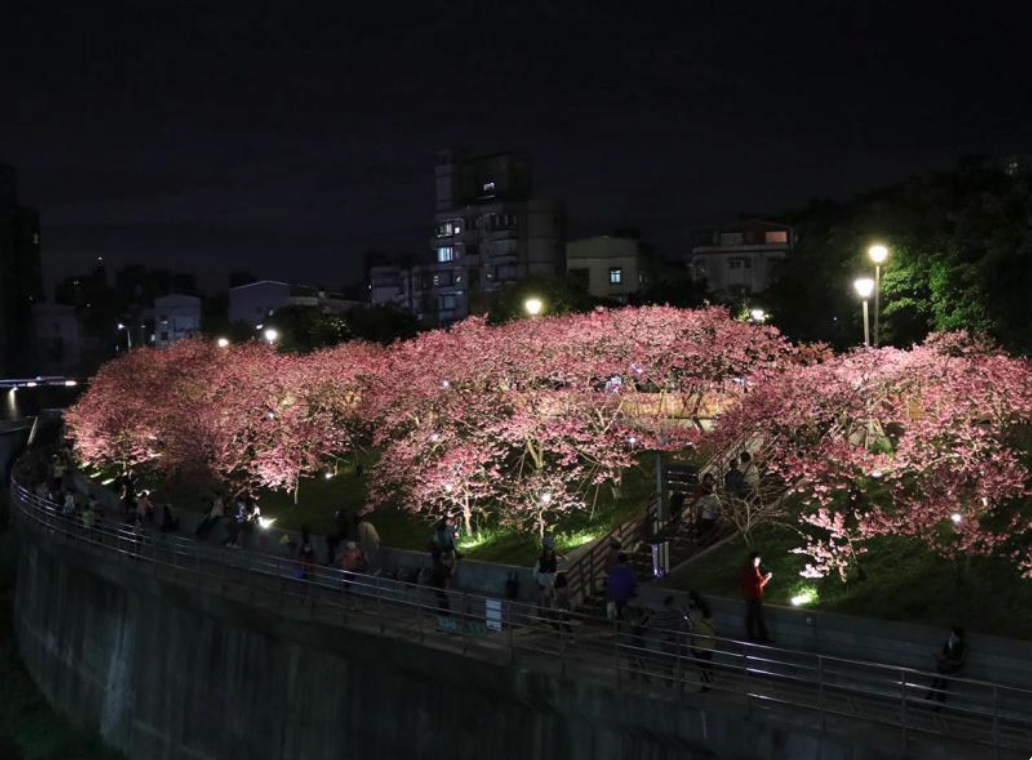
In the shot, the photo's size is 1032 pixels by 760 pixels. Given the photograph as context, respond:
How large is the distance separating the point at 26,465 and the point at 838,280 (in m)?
42.3

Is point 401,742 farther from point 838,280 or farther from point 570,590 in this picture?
point 838,280

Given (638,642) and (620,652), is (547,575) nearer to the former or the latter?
(638,642)

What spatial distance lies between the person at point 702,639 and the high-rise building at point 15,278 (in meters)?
113

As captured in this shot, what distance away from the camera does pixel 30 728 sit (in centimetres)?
3294

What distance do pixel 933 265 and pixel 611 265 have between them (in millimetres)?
56547

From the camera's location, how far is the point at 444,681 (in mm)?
18703

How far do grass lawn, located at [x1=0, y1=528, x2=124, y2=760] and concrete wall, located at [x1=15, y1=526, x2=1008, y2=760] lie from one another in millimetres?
462

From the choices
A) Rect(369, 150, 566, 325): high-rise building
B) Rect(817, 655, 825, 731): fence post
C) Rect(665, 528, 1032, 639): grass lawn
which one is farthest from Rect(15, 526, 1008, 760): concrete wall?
Rect(369, 150, 566, 325): high-rise building

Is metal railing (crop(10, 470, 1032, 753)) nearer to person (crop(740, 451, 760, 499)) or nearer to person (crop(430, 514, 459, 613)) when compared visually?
person (crop(430, 514, 459, 613))

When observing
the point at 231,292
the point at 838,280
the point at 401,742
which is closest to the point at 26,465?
Result: the point at 838,280

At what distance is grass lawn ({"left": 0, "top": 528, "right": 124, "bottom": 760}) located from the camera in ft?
98.0

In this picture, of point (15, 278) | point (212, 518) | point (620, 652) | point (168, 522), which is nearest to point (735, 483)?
point (620, 652)

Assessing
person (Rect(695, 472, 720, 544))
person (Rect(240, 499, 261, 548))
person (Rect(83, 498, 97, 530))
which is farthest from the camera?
person (Rect(83, 498, 97, 530))

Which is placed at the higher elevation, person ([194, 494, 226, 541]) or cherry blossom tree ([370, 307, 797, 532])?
cherry blossom tree ([370, 307, 797, 532])
